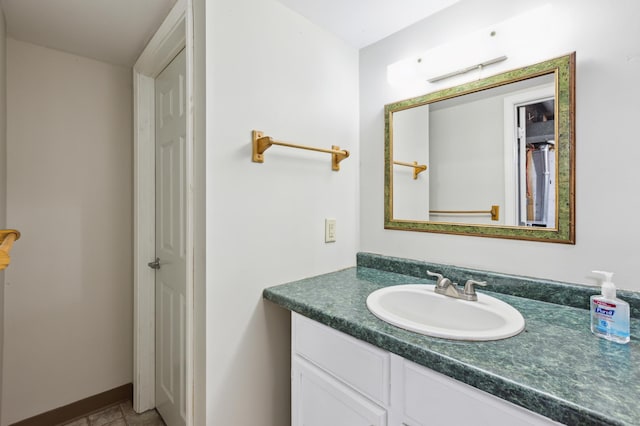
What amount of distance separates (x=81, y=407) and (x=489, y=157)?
8.36 feet

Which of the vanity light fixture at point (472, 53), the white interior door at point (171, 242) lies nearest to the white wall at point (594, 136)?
the vanity light fixture at point (472, 53)

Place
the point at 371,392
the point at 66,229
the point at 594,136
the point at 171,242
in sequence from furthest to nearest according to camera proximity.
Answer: the point at 66,229
the point at 171,242
the point at 594,136
the point at 371,392

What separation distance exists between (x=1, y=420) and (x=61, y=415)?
26 cm

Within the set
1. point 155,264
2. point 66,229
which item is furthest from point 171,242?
point 66,229

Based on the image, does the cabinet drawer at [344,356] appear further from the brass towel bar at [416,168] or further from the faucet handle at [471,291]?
the brass towel bar at [416,168]

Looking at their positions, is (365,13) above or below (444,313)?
above

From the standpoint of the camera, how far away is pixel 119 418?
68.4 inches

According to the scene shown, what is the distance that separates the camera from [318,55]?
1478mm

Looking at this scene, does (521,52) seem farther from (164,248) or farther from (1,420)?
(1,420)

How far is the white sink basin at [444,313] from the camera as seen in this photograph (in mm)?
821

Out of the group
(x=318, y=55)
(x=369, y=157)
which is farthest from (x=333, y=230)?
(x=318, y=55)

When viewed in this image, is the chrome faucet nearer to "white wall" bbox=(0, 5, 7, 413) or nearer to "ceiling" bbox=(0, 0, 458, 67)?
"ceiling" bbox=(0, 0, 458, 67)

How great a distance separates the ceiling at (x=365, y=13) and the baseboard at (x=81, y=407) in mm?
2382

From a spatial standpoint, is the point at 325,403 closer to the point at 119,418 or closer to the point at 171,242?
the point at 171,242
